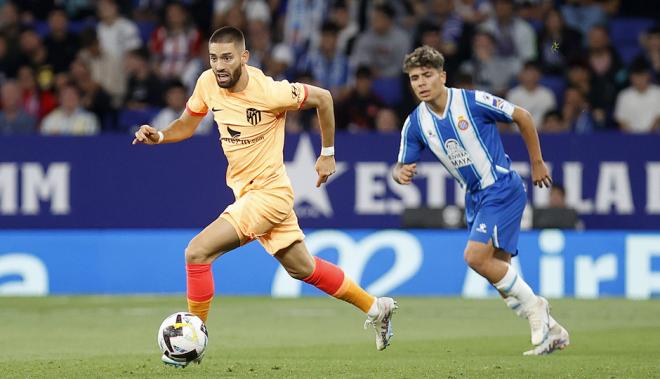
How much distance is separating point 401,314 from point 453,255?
7.01 feet

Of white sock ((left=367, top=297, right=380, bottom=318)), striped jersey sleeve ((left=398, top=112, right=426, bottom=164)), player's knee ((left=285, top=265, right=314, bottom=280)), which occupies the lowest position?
white sock ((left=367, top=297, right=380, bottom=318))

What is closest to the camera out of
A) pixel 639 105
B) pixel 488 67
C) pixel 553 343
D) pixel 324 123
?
pixel 324 123

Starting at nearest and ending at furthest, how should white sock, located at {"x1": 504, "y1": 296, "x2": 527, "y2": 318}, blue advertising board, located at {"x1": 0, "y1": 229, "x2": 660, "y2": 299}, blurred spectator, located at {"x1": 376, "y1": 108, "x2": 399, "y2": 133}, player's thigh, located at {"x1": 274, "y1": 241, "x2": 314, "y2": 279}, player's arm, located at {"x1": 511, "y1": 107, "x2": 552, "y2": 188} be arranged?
player's thigh, located at {"x1": 274, "y1": 241, "x2": 314, "y2": 279} → player's arm, located at {"x1": 511, "y1": 107, "x2": 552, "y2": 188} → white sock, located at {"x1": 504, "y1": 296, "x2": 527, "y2": 318} → blue advertising board, located at {"x1": 0, "y1": 229, "x2": 660, "y2": 299} → blurred spectator, located at {"x1": 376, "y1": 108, "x2": 399, "y2": 133}

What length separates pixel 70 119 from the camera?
52.7ft

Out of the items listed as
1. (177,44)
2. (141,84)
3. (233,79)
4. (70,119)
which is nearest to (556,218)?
(141,84)

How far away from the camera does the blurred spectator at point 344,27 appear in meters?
17.2

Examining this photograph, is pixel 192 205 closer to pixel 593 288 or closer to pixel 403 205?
pixel 403 205

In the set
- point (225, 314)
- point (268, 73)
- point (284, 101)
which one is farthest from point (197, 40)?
point (284, 101)

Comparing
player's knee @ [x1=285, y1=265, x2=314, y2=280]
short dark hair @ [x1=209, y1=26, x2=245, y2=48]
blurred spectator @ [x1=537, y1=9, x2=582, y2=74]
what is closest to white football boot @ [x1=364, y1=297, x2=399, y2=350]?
player's knee @ [x1=285, y1=265, x2=314, y2=280]

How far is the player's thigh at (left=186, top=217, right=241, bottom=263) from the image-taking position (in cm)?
Answer: 810

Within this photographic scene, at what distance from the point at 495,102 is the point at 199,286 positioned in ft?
8.21

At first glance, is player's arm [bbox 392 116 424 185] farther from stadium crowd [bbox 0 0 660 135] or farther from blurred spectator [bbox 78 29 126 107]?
blurred spectator [bbox 78 29 126 107]

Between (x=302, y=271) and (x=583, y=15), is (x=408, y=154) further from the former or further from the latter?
(x=583, y=15)

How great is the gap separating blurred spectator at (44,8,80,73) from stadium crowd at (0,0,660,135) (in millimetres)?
14
